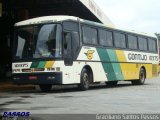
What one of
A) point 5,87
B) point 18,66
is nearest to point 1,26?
point 5,87

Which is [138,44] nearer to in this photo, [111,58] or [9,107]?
[111,58]

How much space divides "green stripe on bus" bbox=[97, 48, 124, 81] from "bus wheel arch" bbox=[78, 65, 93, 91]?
1145mm

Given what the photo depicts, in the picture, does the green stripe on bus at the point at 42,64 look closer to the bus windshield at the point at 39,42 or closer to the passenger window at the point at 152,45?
the bus windshield at the point at 39,42

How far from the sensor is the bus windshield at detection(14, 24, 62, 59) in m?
18.9

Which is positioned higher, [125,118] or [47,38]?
[47,38]

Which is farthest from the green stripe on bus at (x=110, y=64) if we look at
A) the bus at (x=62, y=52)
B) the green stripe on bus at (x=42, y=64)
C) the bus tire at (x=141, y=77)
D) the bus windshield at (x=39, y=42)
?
the green stripe on bus at (x=42, y=64)

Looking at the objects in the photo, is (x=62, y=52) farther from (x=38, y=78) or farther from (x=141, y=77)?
(x=141, y=77)

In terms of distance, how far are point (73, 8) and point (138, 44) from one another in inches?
246

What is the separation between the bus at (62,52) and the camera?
18906mm

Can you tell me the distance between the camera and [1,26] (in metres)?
31.7

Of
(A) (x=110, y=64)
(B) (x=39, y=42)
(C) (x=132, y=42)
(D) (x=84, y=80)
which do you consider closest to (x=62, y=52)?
(B) (x=39, y=42)

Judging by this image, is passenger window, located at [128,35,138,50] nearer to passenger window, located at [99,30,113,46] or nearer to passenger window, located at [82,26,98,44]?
passenger window, located at [99,30,113,46]

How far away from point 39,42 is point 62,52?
39.0 inches

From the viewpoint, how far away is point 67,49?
1928 cm
